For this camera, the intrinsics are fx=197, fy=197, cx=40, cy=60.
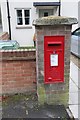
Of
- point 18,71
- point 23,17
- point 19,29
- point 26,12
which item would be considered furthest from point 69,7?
point 18,71

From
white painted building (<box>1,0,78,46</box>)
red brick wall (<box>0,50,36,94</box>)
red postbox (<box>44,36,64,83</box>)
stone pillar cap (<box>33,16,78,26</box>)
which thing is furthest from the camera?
white painted building (<box>1,0,78,46</box>)

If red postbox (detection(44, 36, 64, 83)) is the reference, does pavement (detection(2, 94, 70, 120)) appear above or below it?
below

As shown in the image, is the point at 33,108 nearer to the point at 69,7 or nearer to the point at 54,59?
the point at 54,59

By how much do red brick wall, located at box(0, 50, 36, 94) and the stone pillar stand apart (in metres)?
0.57

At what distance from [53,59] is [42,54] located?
24 centimetres

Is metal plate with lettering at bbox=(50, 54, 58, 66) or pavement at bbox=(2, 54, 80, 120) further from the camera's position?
metal plate with lettering at bbox=(50, 54, 58, 66)

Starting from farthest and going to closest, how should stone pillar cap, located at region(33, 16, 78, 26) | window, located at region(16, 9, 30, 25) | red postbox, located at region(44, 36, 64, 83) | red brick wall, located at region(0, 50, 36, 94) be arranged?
window, located at region(16, 9, 30, 25), red brick wall, located at region(0, 50, 36, 94), red postbox, located at region(44, 36, 64, 83), stone pillar cap, located at region(33, 16, 78, 26)

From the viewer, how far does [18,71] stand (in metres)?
4.69

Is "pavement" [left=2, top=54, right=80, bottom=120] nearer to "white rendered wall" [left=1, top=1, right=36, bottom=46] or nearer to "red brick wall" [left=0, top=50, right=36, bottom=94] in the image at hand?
"red brick wall" [left=0, top=50, right=36, bottom=94]

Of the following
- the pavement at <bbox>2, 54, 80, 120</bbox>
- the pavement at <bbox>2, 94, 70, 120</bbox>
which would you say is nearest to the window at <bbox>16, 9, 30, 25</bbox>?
the pavement at <bbox>2, 54, 80, 120</bbox>

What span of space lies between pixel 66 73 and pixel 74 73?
8.45ft

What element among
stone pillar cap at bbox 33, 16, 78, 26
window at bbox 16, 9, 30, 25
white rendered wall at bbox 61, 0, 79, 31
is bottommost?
stone pillar cap at bbox 33, 16, 78, 26

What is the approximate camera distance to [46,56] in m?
4.00

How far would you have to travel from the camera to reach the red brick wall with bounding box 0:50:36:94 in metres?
4.58
